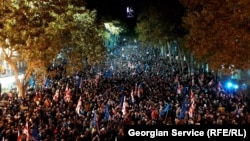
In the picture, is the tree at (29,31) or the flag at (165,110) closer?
the flag at (165,110)

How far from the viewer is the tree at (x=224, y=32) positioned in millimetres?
21781

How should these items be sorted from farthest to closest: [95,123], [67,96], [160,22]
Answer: [160,22], [67,96], [95,123]

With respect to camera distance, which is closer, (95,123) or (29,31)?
(95,123)

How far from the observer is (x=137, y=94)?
3147cm

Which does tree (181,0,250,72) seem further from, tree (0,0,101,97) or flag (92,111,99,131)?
tree (0,0,101,97)

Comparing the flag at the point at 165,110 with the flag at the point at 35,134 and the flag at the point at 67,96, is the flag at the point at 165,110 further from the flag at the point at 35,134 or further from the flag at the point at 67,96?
the flag at the point at 35,134

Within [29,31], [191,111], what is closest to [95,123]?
[191,111]

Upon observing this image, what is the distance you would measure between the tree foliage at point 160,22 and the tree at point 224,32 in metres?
20.0

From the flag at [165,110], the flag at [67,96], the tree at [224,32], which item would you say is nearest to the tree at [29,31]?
the flag at [67,96]

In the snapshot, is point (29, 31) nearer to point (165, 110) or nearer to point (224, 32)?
point (165, 110)

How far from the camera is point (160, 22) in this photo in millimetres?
50594

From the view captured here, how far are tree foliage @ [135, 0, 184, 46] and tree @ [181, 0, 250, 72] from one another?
20.0 m

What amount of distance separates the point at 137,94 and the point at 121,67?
65.4 ft

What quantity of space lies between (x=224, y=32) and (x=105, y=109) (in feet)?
24.1
